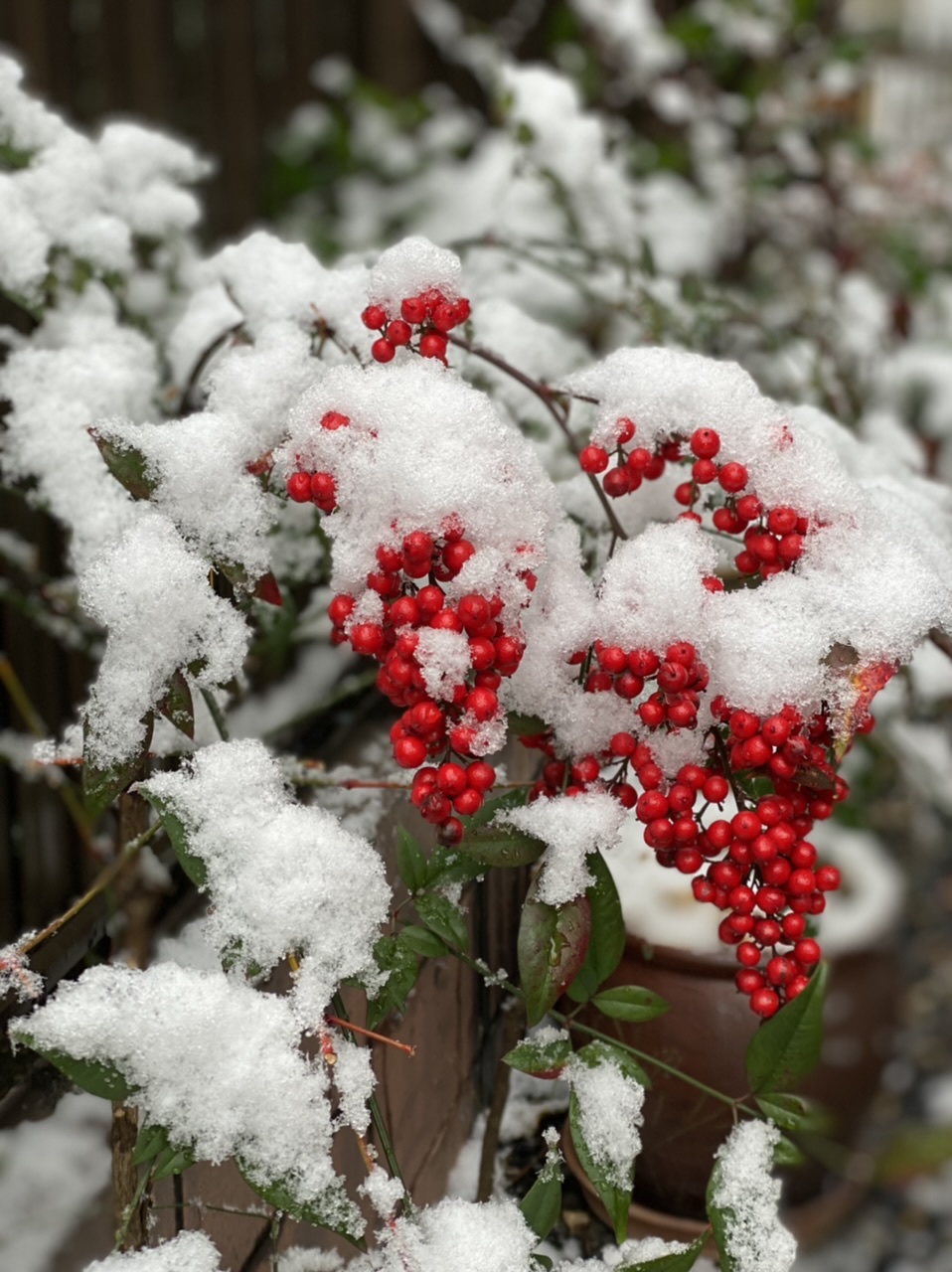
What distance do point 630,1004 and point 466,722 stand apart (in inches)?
9.1

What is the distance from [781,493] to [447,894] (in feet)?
0.87

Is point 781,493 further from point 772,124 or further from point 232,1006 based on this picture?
point 772,124

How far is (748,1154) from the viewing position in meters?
0.67

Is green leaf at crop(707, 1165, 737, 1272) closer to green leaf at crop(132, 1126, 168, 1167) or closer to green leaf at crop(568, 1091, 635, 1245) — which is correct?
green leaf at crop(568, 1091, 635, 1245)

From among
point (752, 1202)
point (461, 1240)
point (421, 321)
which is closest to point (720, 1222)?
point (752, 1202)

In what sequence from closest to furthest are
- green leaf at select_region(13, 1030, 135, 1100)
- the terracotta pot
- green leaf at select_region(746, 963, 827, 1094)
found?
1. green leaf at select_region(13, 1030, 135, 1100)
2. green leaf at select_region(746, 963, 827, 1094)
3. the terracotta pot

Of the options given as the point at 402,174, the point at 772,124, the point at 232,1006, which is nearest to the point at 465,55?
the point at 402,174

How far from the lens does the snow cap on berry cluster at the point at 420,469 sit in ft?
1.88

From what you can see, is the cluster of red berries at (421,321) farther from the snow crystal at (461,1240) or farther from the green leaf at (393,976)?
the snow crystal at (461,1240)

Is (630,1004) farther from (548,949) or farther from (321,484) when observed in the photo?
(321,484)

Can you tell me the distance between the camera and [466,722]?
0.55 meters

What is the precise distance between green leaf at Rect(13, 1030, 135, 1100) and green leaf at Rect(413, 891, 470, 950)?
0.54 feet

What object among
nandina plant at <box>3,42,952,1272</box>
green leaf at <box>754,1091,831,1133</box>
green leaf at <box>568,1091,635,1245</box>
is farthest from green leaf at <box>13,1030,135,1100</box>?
green leaf at <box>754,1091,831,1133</box>

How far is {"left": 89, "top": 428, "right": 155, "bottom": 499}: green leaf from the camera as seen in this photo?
61 cm
